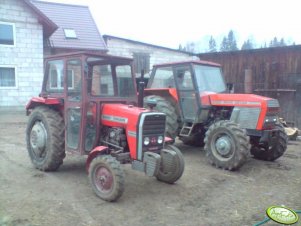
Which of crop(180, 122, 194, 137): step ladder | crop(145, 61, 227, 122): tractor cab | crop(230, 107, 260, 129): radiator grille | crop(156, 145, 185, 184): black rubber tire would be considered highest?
crop(145, 61, 227, 122): tractor cab

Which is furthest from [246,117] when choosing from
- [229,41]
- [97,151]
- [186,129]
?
[229,41]

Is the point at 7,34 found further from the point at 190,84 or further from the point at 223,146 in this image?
the point at 223,146

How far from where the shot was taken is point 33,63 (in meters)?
16.9

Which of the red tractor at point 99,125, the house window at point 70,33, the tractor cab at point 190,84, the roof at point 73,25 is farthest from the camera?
the house window at point 70,33

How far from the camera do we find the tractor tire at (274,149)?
282 inches

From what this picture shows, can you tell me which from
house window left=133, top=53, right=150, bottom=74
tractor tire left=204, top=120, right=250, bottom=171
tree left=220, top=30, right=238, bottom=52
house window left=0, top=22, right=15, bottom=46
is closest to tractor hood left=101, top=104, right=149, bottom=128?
tractor tire left=204, top=120, right=250, bottom=171

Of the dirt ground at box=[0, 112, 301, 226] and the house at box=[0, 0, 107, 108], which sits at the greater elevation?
the house at box=[0, 0, 107, 108]

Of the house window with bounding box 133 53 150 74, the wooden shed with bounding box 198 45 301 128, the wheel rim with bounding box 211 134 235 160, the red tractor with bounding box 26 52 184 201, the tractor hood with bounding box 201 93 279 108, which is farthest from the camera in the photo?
the house window with bounding box 133 53 150 74

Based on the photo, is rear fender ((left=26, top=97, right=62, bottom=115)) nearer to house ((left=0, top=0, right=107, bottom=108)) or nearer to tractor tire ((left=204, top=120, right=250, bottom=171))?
tractor tire ((left=204, top=120, right=250, bottom=171))

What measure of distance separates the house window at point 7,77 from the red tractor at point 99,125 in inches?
431

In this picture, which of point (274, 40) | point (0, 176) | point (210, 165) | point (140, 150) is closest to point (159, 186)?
point (140, 150)

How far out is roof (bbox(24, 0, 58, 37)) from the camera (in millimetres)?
16297

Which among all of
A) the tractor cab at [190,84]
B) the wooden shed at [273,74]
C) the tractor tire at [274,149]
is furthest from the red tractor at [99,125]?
the wooden shed at [273,74]

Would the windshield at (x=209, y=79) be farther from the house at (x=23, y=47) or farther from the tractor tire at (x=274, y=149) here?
the house at (x=23, y=47)
